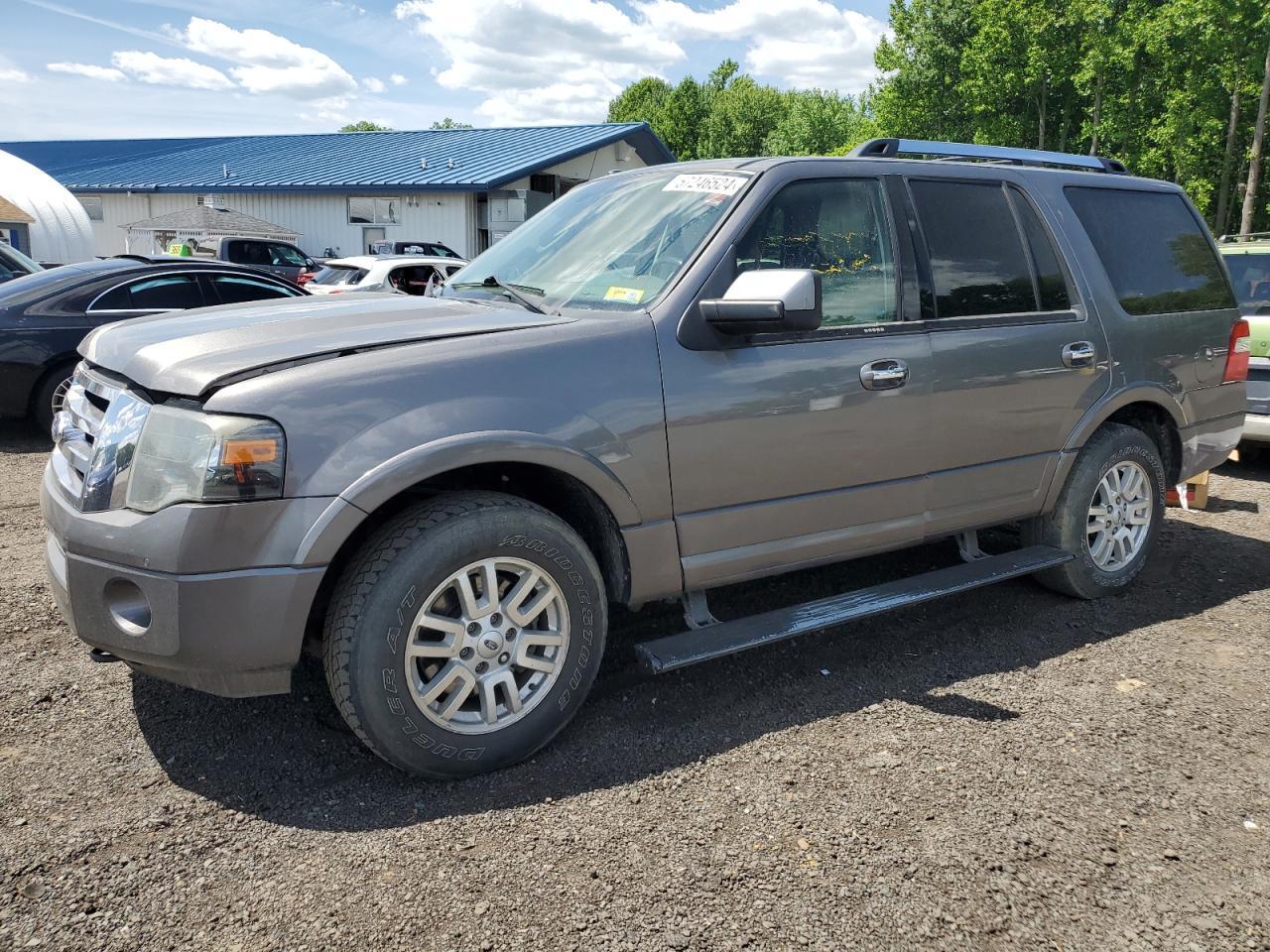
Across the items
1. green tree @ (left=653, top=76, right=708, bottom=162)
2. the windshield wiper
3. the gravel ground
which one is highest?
green tree @ (left=653, top=76, right=708, bottom=162)

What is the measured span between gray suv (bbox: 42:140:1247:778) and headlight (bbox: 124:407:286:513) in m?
0.01

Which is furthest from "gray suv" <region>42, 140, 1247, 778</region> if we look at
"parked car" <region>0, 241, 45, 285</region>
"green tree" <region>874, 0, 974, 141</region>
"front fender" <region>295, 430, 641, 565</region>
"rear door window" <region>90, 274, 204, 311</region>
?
"green tree" <region>874, 0, 974, 141</region>

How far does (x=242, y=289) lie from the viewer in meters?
9.20

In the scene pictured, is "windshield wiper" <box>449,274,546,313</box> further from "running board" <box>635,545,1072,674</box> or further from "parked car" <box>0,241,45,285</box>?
"parked car" <box>0,241,45,285</box>

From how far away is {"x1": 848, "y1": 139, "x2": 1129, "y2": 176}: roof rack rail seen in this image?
14.0 ft

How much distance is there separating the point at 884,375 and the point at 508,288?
5.05ft

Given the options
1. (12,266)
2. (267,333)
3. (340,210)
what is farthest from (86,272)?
(340,210)

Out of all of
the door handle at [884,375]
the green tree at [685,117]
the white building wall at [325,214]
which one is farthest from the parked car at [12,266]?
the green tree at [685,117]

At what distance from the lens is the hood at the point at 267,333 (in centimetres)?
279

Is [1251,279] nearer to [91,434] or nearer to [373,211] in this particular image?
[91,434]

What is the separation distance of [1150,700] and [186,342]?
147 inches

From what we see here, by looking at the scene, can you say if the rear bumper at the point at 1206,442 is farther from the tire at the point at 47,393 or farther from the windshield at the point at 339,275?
the windshield at the point at 339,275

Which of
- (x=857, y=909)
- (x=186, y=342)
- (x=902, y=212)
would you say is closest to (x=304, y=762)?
(x=186, y=342)

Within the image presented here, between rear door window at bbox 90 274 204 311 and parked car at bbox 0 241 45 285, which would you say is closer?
rear door window at bbox 90 274 204 311
